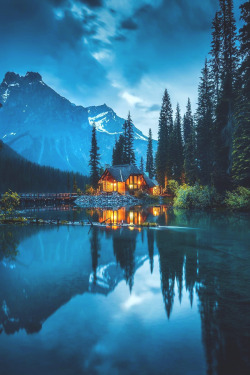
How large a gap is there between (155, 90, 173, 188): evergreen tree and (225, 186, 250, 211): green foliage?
81.4ft

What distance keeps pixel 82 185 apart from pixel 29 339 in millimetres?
119881

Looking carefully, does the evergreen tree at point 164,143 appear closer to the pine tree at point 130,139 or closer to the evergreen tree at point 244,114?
the pine tree at point 130,139

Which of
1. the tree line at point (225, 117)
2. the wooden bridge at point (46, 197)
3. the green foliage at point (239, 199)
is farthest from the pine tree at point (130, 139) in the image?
the green foliage at point (239, 199)

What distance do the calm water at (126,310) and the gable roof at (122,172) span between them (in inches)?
1770

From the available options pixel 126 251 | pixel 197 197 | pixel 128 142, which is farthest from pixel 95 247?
pixel 128 142

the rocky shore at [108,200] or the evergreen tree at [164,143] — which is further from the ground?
the evergreen tree at [164,143]

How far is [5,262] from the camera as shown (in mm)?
13016

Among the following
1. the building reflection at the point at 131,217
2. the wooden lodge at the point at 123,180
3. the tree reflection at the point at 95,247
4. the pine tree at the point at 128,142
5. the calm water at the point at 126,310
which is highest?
the pine tree at the point at 128,142

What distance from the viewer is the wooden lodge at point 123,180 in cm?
6059

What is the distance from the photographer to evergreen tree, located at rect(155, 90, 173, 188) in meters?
57.4

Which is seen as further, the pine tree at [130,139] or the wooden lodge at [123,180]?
the pine tree at [130,139]

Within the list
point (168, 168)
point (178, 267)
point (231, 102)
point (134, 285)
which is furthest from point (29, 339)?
point (168, 168)

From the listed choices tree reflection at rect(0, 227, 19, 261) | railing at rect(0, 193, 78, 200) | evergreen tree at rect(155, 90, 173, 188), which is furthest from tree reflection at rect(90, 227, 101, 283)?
railing at rect(0, 193, 78, 200)

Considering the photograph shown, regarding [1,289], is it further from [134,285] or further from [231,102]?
[231,102]
